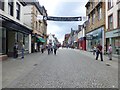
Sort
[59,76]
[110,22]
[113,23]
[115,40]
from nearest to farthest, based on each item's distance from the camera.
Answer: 1. [59,76]
2. [115,40]
3. [113,23]
4. [110,22]

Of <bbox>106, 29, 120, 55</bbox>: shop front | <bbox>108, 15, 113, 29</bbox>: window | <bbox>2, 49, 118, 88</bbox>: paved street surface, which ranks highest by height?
<bbox>108, 15, 113, 29</bbox>: window

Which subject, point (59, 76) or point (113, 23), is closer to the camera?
point (59, 76)

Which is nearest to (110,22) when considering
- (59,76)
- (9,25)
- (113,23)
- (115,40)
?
(113,23)

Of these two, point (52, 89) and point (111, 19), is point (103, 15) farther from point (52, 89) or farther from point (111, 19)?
point (52, 89)

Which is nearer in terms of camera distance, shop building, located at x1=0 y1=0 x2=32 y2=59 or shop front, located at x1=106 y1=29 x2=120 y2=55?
shop building, located at x1=0 y1=0 x2=32 y2=59

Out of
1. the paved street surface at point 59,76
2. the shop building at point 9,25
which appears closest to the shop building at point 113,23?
the shop building at point 9,25

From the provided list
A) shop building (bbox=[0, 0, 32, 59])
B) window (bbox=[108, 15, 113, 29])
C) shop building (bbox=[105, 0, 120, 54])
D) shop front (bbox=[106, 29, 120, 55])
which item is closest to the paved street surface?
shop building (bbox=[0, 0, 32, 59])

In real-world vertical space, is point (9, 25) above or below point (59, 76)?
above

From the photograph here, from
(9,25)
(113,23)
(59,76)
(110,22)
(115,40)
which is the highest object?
(110,22)

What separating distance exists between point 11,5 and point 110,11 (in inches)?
507

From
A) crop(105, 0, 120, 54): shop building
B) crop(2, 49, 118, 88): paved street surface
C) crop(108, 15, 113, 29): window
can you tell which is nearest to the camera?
crop(2, 49, 118, 88): paved street surface

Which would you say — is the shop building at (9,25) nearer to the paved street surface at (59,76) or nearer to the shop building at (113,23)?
the paved street surface at (59,76)

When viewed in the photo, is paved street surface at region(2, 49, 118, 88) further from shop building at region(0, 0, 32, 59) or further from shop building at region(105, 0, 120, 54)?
shop building at region(105, 0, 120, 54)

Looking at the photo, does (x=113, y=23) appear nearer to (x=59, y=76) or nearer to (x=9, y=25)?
(x=9, y=25)
